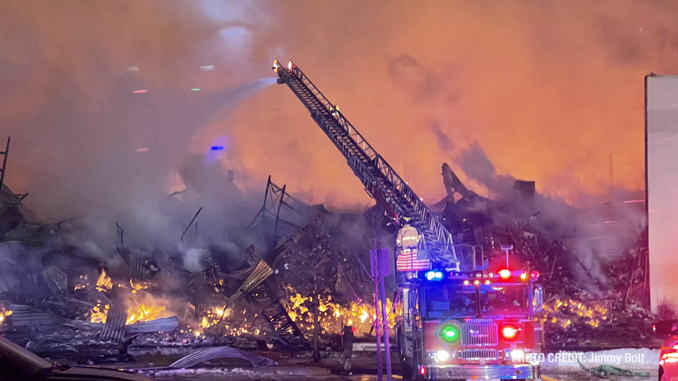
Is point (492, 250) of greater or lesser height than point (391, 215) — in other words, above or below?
below

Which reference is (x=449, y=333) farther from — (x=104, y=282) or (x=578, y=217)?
(x=104, y=282)

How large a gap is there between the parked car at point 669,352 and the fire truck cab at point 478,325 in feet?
5.99

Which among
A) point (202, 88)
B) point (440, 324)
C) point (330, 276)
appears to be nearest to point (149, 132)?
point (202, 88)

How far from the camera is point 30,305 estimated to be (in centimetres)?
1752

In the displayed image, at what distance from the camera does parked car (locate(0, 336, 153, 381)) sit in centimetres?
415

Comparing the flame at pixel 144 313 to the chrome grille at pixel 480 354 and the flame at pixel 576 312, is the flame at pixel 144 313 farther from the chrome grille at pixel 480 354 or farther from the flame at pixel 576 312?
the flame at pixel 576 312

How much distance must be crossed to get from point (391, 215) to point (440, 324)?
22.5 feet

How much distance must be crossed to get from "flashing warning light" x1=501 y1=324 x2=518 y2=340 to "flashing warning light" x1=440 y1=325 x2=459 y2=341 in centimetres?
73

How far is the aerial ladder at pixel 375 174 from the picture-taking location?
44.4ft

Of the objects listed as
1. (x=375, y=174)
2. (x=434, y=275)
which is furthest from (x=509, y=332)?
(x=375, y=174)

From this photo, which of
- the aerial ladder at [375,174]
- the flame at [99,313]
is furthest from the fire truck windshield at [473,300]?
the flame at [99,313]

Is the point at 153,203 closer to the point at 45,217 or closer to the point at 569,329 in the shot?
the point at 45,217

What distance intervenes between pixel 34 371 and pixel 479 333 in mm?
6242

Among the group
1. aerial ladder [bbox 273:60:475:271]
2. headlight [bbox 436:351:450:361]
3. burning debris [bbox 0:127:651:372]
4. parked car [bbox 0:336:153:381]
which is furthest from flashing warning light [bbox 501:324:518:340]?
burning debris [bbox 0:127:651:372]
